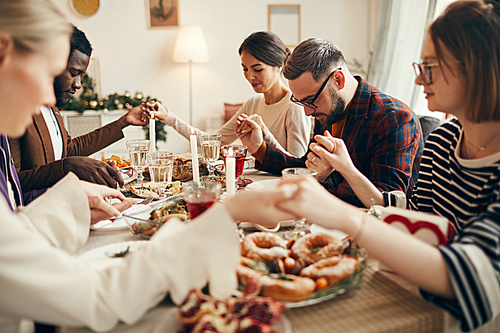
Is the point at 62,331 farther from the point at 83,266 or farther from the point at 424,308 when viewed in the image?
the point at 424,308

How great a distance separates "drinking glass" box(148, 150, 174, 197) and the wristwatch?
14.8ft

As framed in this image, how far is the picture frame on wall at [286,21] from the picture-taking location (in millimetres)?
5516

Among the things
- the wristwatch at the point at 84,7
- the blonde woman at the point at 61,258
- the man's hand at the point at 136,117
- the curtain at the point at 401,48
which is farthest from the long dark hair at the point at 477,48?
the wristwatch at the point at 84,7

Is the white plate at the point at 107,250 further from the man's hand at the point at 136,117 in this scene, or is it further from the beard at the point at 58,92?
the man's hand at the point at 136,117

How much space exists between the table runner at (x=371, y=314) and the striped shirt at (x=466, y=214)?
0.04 meters

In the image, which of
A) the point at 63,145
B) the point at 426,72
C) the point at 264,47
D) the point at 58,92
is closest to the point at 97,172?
the point at 58,92

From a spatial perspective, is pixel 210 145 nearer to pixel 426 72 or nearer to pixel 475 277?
pixel 426 72

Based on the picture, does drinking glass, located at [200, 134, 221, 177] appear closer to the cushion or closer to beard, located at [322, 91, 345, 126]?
beard, located at [322, 91, 345, 126]

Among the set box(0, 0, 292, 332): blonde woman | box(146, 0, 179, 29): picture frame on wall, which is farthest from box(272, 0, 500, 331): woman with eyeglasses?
box(146, 0, 179, 29): picture frame on wall

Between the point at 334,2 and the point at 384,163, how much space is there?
4522 mm

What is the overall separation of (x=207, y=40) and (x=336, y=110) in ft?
13.0

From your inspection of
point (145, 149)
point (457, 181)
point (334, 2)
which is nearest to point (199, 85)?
point (334, 2)

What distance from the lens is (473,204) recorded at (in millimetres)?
1051

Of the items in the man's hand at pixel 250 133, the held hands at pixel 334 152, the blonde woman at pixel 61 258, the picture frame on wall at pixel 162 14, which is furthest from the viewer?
the picture frame on wall at pixel 162 14
